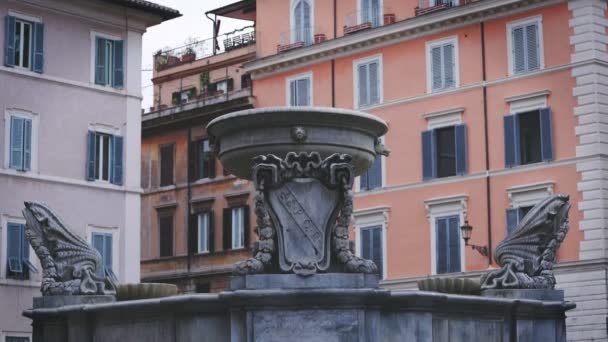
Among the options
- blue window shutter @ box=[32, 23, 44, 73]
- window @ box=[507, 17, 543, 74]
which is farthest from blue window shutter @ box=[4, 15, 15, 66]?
window @ box=[507, 17, 543, 74]

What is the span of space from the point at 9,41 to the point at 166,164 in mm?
16342

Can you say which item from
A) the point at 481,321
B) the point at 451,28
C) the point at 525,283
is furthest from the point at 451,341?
the point at 451,28

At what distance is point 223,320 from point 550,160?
28822 mm

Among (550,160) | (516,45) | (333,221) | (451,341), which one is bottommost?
(451,341)

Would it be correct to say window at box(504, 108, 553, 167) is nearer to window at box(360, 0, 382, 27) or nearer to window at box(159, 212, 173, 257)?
window at box(360, 0, 382, 27)

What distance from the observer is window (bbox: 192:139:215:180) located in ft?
174

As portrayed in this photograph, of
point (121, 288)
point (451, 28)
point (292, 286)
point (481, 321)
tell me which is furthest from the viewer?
point (451, 28)

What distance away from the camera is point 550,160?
137 ft

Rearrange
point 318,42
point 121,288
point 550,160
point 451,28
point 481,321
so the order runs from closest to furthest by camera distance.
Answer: point 481,321
point 121,288
point 550,160
point 451,28
point 318,42

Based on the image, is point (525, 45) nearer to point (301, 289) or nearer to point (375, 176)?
point (375, 176)

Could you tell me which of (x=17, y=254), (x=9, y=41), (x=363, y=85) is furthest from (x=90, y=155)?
(x=363, y=85)

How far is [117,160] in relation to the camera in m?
41.4

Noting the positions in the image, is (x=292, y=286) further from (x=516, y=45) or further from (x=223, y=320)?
(x=516, y=45)

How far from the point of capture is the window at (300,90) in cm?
4894
